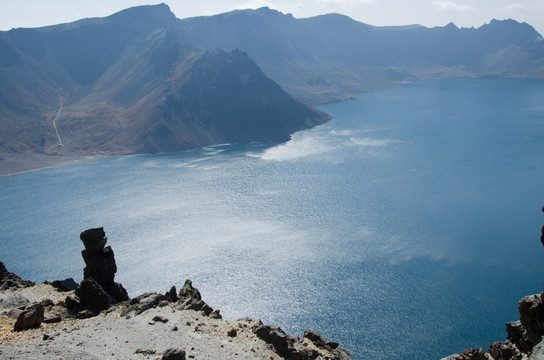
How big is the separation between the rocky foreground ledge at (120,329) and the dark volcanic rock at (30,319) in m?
0.06

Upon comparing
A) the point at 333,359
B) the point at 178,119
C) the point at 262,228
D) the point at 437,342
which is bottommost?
the point at 437,342

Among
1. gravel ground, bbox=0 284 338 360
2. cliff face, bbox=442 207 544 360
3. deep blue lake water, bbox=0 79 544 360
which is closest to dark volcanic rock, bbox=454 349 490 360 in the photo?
cliff face, bbox=442 207 544 360

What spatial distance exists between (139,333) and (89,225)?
77656mm

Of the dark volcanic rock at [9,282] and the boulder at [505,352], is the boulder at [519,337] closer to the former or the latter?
the boulder at [505,352]

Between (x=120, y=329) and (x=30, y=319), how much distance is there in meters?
5.58

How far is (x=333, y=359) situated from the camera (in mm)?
31234

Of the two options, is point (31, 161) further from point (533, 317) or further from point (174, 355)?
point (533, 317)

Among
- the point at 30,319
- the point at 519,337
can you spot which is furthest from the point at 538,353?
the point at 30,319

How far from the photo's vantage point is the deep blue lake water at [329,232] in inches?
2338

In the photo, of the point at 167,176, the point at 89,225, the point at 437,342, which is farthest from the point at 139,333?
the point at 167,176

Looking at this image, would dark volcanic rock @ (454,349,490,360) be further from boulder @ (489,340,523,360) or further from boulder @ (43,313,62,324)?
boulder @ (43,313,62,324)

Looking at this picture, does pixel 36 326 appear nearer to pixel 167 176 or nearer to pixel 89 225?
pixel 89 225

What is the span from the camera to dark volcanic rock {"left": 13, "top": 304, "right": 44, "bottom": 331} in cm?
2762

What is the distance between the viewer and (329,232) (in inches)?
3413
